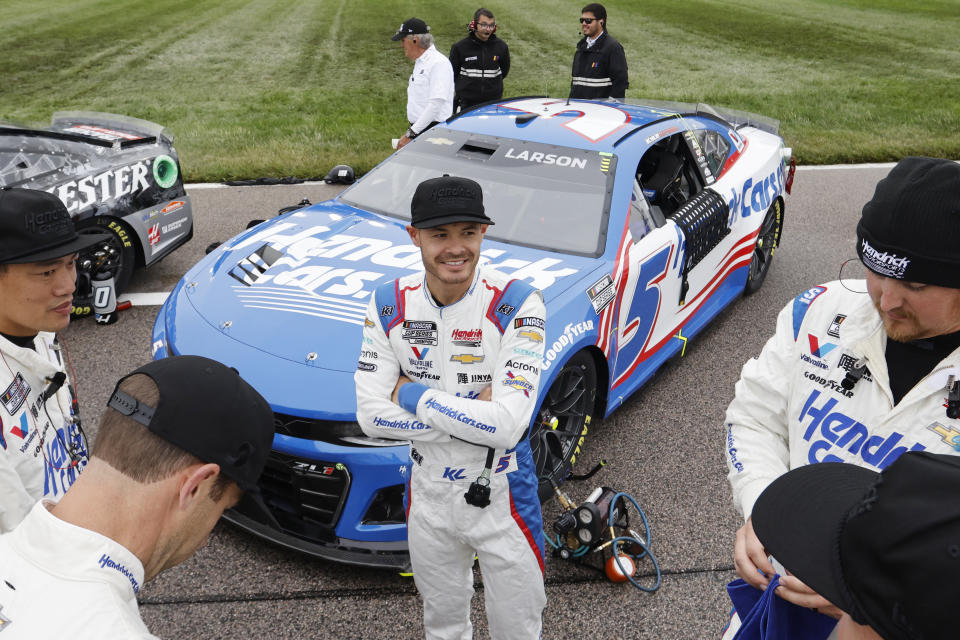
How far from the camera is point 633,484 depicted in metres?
3.73

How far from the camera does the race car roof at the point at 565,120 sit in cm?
448

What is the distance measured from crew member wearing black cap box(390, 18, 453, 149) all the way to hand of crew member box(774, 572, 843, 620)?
6.26 meters

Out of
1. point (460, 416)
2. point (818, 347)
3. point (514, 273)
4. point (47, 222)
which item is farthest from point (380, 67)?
point (818, 347)

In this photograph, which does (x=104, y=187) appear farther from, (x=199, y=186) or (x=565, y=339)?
(x=565, y=339)

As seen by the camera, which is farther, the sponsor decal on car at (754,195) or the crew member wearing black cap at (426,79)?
the crew member wearing black cap at (426,79)

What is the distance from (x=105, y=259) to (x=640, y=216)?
3631 millimetres

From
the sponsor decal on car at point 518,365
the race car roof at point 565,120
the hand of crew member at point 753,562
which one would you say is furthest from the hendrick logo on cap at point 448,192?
the race car roof at point 565,120

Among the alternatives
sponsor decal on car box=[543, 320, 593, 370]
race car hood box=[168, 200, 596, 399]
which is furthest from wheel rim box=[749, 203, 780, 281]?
sponsor decal on car box=[543, 320, 593, 370]

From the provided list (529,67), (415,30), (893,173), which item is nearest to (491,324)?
(893,173)

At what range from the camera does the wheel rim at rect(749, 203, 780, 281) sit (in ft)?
18.4

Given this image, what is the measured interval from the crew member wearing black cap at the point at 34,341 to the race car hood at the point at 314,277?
0.97 meters

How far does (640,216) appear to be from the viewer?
13.7 feet

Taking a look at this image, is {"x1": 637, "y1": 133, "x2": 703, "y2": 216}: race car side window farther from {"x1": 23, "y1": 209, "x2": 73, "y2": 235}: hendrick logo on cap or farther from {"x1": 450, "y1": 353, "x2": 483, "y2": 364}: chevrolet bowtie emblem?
{"x1": 23, "y1": 209, "x2": 73, "y2": 235}: hendrick logo on cap

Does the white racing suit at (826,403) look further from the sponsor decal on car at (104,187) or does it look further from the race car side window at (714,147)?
the sponsor decal on car at (104,187)
